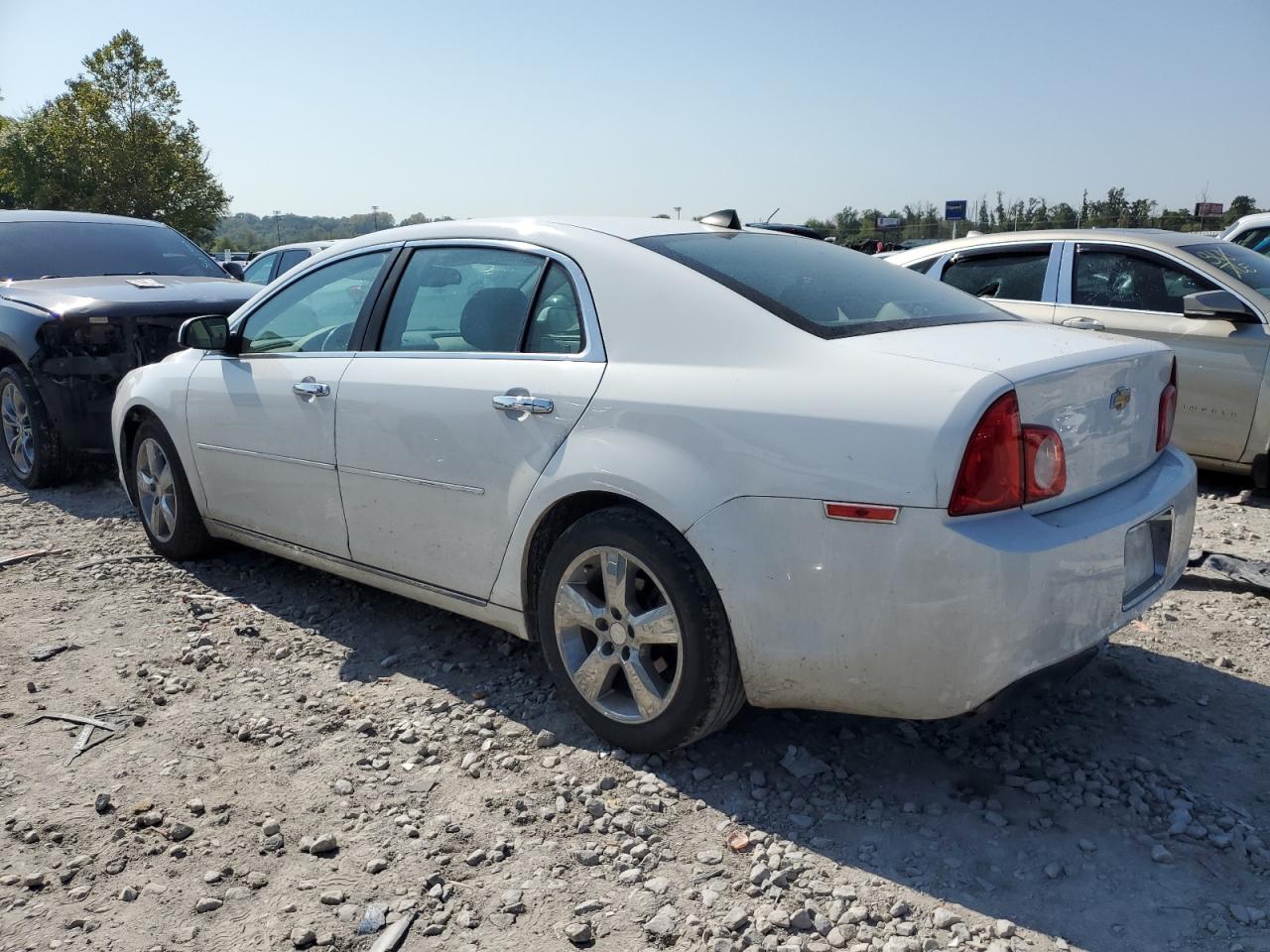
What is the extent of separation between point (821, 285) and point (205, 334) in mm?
2739

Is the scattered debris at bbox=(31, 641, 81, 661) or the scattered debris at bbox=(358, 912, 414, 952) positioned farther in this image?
the scattered debris at bbox=(31, 641, 81, 661)

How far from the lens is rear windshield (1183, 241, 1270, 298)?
20.1 feet

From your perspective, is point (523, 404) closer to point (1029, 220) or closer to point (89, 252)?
point (89, 252)

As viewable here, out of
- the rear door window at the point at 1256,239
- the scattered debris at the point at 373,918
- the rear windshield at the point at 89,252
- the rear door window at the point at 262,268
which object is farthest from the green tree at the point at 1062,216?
the scattered debris at the point at 373,918

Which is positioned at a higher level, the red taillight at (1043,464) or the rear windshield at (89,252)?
the rear windshield at (89,252)

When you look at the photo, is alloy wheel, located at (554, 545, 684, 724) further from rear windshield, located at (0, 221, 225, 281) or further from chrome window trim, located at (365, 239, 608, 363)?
rear windshield, located at (0, 221, 225, 281)

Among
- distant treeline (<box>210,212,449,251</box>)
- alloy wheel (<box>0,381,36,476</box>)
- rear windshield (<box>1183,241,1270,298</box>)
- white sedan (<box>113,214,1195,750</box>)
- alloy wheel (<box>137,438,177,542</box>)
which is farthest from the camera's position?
distant treeline (<box>210,212,449,251</box>)

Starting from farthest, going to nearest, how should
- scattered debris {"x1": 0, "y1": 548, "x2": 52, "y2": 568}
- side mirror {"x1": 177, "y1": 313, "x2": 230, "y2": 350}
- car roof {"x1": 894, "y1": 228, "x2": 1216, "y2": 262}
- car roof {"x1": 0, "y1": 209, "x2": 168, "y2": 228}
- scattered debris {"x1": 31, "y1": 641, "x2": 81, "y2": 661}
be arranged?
car roof {"x1": 0, "y1": 209, "x2": 168, "y2": 228} < car roof {"x1": 894, "y1": 228, "x2": 1216, "y2": 262} < scattered debris {"x1": 0, "y1": 548, "x2": 52, "y2": 568} < side mirror {"x1": 177, "y1": 313, "x2": 230, "y2": 350} < scattered debris {"x1": 31, "y1": 641, "x2": 81, "y2": 661}

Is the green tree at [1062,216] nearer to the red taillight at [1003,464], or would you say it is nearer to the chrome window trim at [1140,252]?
the chrome window trim at [1140,252]

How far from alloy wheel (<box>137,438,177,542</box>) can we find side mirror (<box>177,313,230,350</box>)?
2.46 feet

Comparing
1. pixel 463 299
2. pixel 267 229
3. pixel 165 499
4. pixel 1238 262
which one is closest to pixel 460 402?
pixel 463 299

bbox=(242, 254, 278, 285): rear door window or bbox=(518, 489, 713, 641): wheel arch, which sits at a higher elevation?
bbox=(242, 254, 278, 285): rear door window

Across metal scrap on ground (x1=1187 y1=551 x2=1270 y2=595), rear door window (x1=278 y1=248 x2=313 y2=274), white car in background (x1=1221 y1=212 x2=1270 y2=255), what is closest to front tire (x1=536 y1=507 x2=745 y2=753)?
metal scrap on ground (x1=1187 y1=551 x2=1270 y2=595)

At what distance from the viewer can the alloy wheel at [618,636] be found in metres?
2.95
